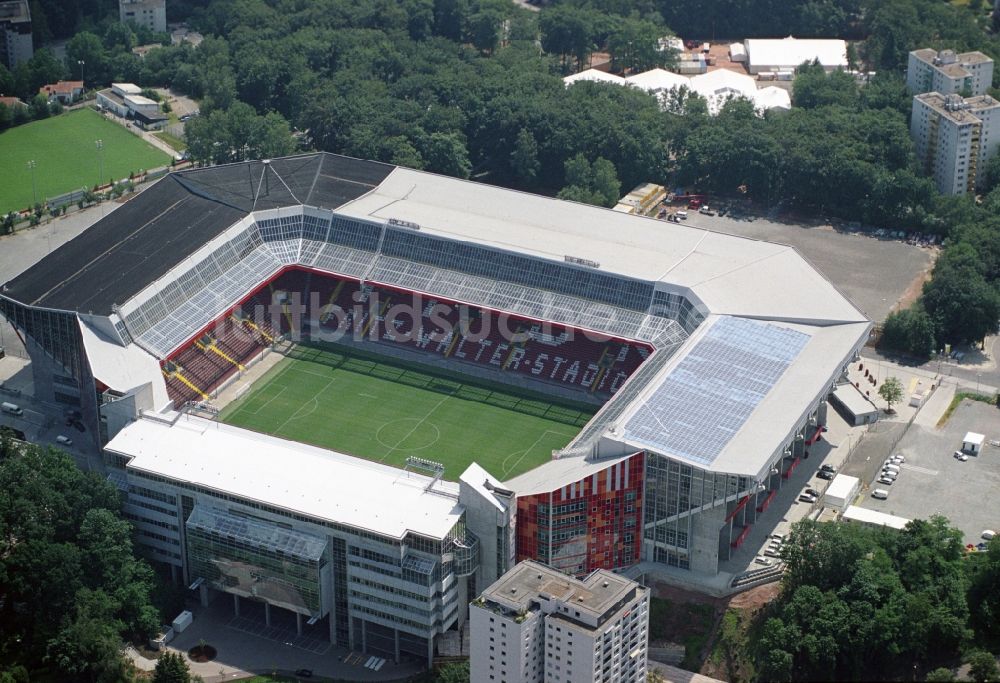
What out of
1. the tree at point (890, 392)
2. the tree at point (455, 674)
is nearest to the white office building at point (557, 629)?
the tree at point (455, 674)

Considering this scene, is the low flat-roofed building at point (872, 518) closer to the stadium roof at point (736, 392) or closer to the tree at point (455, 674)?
the stadium roof at point (736, 392)

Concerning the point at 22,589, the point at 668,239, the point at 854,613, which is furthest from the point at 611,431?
the point at 22,589

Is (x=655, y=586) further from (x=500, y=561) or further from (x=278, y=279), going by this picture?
(x=278, y=279)

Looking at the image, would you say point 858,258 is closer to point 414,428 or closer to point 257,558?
point 414,428

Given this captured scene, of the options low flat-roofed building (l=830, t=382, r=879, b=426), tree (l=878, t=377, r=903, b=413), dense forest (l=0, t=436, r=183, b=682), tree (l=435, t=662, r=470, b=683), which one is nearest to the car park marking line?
low flat-roofed building (l=830, t=382, r=879, b=426)

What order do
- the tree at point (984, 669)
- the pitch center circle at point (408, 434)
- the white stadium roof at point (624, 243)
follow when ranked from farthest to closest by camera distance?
the white stadium roof at point (624, 243)
the pitch center circle at point (408, 434)
the tree at point (984, 669)

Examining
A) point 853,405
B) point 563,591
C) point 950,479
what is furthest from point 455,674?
point 853,405

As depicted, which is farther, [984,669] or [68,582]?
[68,582]
